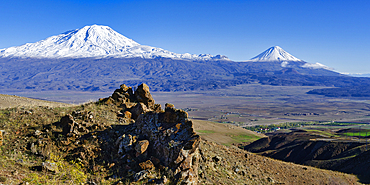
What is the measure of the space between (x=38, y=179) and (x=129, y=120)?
6.09 metres

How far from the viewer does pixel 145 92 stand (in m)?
16.2

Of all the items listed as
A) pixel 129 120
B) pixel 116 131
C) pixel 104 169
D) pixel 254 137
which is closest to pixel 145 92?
pixel 129 120

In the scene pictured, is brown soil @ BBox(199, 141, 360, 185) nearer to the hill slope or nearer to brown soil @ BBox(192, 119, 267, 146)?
the hill slope

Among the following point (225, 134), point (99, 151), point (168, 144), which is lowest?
point (225, 134)

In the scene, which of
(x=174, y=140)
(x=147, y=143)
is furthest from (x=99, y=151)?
(x=174, y=140)

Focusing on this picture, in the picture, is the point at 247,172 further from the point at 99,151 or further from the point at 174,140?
the point at 99,151

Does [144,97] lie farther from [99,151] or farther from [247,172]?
[247,172]

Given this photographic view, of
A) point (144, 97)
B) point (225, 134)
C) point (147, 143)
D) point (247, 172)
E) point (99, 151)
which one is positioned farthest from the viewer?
point (225, 134)

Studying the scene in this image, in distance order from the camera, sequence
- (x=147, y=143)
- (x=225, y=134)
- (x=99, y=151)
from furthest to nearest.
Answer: (x=225, y=134) → (x=147, y=143) → (x=99, y=151)

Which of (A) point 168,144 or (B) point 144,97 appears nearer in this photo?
(A) point 168,144

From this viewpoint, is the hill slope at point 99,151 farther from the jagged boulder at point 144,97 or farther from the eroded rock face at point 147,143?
the jagged boulder at point 144,97

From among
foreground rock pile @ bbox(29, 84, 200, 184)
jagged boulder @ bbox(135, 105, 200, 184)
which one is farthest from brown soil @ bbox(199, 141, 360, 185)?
foreground rock pile @ bbox(29, 84, 200, 184)

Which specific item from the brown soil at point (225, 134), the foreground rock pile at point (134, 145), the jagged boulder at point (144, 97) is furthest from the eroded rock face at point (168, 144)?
the brown soil at point (225, 134)

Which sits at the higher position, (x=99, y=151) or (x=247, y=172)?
(x=99, y=151)
